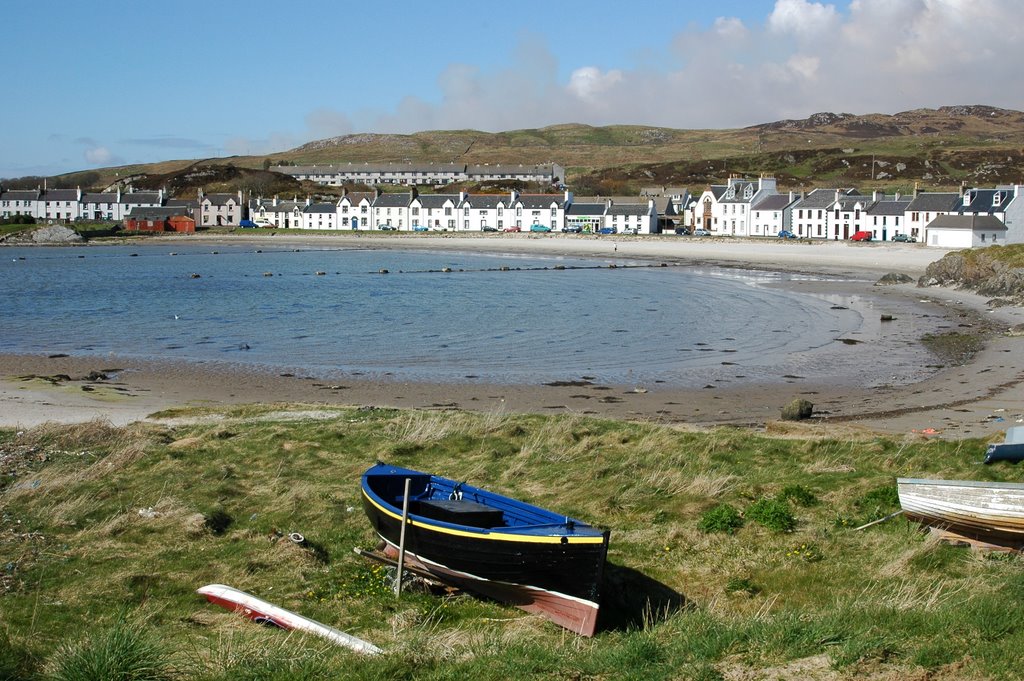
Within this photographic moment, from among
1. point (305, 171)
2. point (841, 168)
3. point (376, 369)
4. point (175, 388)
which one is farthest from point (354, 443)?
point (305, 171)

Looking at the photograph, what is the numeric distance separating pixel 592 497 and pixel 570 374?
16.9m

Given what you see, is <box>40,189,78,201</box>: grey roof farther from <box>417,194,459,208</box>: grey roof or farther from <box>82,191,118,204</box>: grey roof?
<box>417,194,459,208</box>: grey roof

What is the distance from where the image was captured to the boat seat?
10656mm

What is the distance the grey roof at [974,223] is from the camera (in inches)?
3226

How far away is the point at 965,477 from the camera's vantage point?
43.1ft

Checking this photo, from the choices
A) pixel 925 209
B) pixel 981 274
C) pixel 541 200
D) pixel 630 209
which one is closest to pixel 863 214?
pixel 925 209

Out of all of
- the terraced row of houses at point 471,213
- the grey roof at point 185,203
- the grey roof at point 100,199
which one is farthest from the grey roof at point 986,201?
the grey roof at point 100,199

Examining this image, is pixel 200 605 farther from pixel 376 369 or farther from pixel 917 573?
pixel 376 369

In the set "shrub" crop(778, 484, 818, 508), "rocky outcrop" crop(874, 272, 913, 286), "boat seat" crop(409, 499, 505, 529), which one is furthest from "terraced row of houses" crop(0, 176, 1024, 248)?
"boat seat" crop(409, 499, 505, 529)

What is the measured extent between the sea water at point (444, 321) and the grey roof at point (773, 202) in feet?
111

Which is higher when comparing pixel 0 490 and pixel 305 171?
pixel 305 171

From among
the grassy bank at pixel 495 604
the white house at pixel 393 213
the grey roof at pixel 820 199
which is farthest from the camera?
the white house at pixel 393 213

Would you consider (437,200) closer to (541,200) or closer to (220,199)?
(541,200)

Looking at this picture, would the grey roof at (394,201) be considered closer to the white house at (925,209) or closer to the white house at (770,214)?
the white house at (770,214)
